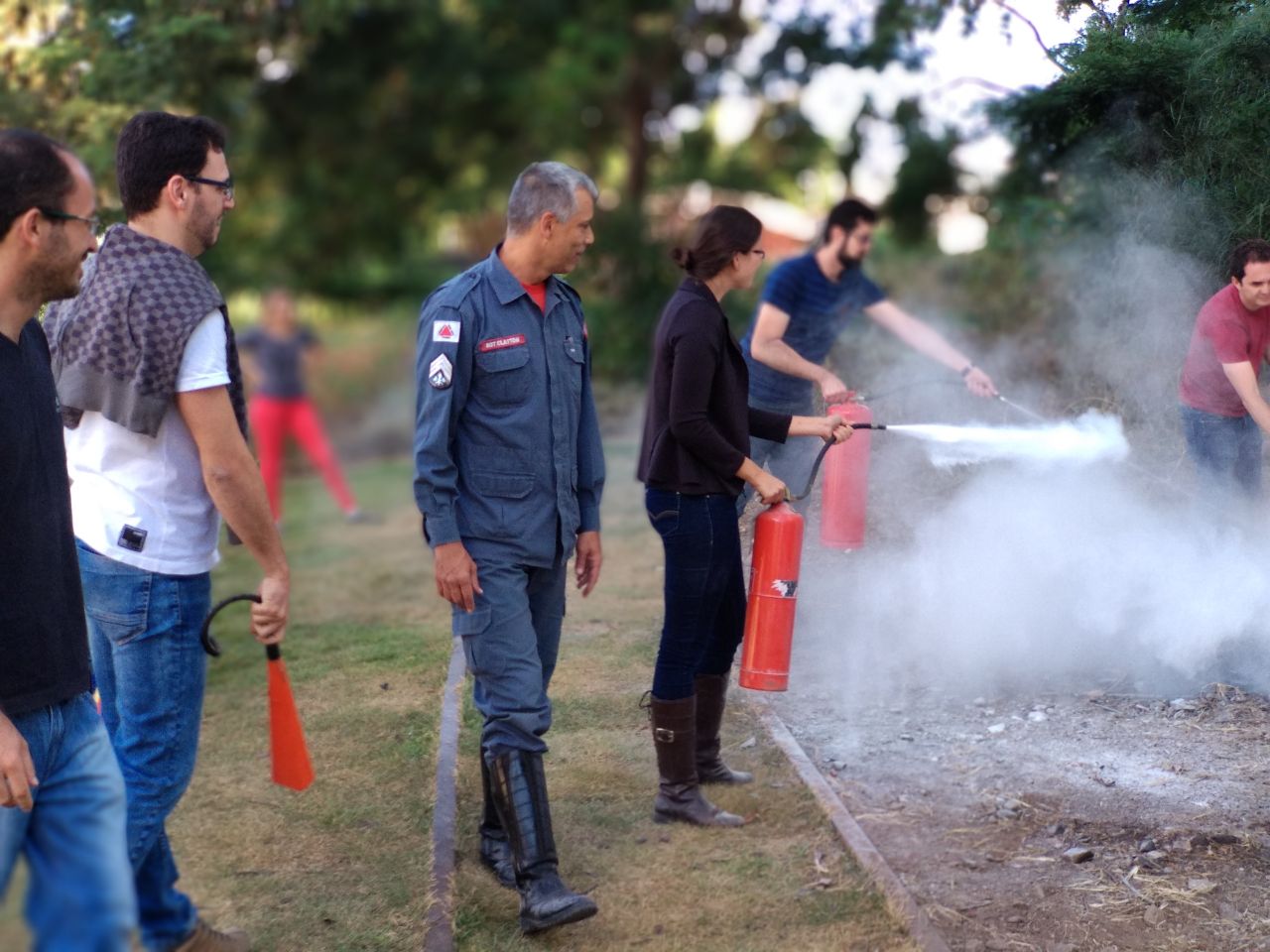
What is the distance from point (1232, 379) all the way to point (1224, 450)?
0.52 metres

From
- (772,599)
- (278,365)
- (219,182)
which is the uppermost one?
(219,182)

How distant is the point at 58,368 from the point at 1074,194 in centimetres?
713

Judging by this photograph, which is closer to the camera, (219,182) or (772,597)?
(219,182)

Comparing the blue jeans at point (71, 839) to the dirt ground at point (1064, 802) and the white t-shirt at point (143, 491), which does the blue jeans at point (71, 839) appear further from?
the dirt ground at point (1064, 802)

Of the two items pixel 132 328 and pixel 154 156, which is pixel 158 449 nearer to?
pixel 132 328

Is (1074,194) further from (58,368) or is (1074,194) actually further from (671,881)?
(58,368)

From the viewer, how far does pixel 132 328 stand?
360 cm

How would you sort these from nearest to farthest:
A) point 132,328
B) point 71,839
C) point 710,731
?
point 71,839 < point 132,328 < point 710,731

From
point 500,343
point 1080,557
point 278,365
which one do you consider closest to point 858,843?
point 500,343

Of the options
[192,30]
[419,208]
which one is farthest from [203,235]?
[419,208]

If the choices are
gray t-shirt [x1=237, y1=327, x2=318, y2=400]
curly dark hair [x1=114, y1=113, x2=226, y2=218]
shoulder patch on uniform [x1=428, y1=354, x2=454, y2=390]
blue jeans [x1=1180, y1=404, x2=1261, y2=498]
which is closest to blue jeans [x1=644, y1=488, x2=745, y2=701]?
shoulder patch on uniform [x1=428, y1=354, x2=454, y2=390]

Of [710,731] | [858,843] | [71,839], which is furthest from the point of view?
[710,731]

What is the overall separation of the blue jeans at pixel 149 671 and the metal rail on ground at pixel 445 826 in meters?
0.89

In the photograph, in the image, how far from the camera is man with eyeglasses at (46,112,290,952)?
11.9ft
